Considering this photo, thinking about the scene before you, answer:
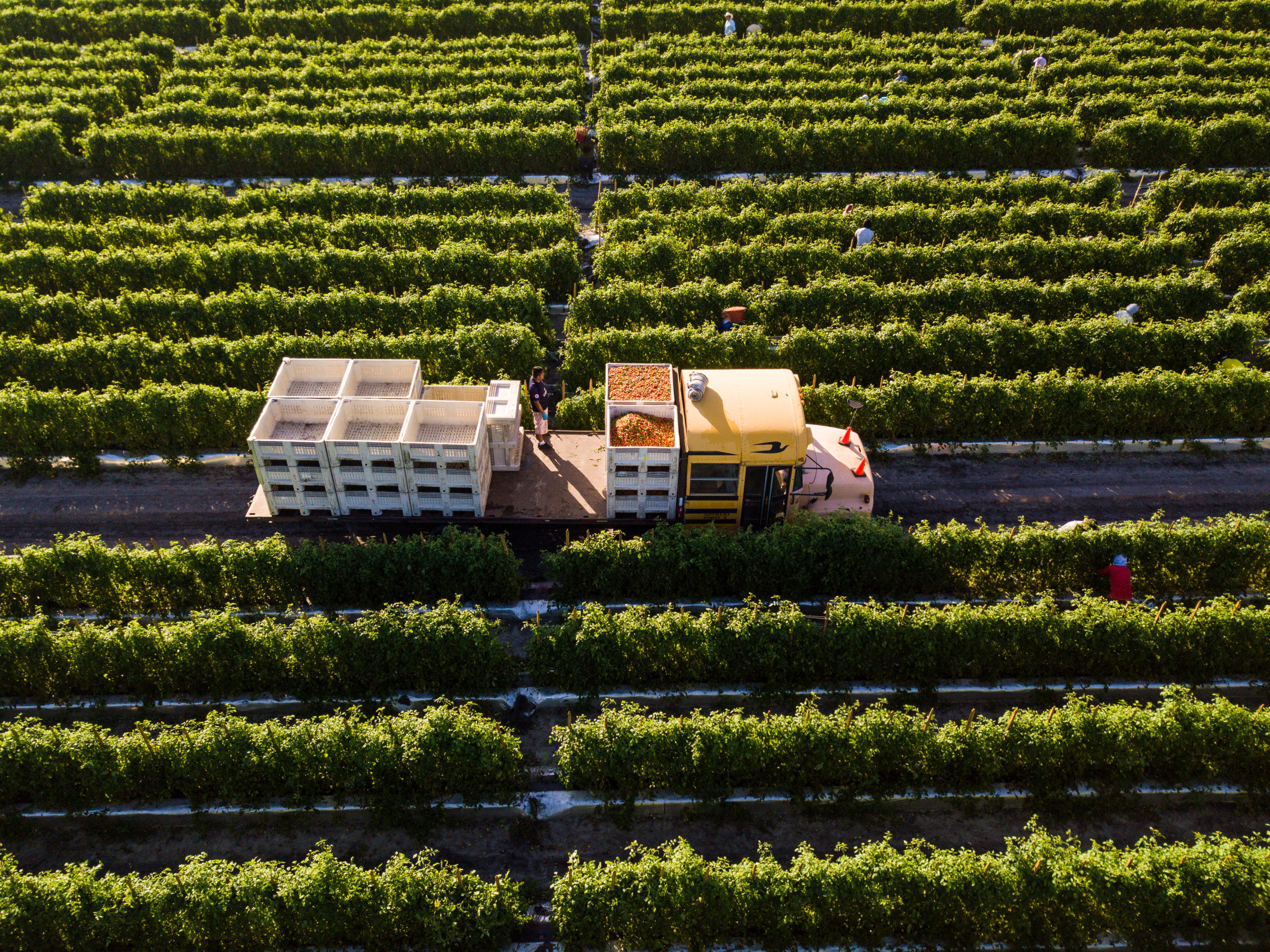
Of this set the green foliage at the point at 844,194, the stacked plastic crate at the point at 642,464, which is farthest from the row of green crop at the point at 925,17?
the stacked plastic crate at the point at 642,464

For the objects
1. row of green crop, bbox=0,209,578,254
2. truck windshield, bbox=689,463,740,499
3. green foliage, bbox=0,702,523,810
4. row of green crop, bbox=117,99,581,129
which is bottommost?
green foliage, bbox=0,702,523,810

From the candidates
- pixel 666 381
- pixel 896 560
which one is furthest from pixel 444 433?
pixel 896 560

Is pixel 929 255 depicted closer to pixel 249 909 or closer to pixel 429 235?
pixel 429 235

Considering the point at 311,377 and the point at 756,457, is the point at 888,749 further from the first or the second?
the point at 311,377

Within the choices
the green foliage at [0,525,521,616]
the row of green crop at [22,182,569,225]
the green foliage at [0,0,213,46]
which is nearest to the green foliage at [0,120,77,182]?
the row of green crop at [22,182,569,225]

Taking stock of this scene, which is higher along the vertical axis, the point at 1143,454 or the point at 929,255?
the point at 929,255

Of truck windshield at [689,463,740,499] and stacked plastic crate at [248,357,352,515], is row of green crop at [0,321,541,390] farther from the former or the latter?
truck windshield at [689,463,740,499]

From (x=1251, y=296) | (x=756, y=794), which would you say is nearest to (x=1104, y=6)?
(x=1251, y=296)
